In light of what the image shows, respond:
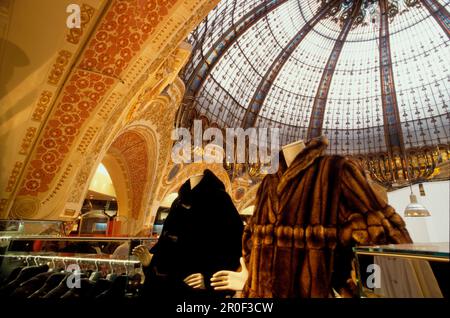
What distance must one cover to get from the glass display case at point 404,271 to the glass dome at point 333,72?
8419mm

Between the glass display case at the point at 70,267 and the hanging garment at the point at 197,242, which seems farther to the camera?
the glass display case at the point at 70,267

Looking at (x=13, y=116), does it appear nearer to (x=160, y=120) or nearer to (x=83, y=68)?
(x=83, y=68)

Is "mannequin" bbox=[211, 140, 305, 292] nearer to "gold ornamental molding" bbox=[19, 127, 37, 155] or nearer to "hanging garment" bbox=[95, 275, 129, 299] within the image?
"hanging garment" bbox=[95, 275, 129, 299]

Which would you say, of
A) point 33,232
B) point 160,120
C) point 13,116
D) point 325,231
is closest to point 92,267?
point 33,232

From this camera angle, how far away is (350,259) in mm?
1216

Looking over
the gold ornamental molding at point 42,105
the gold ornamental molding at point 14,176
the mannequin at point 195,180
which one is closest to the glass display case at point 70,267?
the mannequin at point 195,180

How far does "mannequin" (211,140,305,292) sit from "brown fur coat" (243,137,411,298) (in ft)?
0.20

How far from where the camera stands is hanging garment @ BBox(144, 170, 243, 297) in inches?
62.7

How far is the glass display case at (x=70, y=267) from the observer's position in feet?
5.84

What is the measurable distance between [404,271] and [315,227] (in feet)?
1.53

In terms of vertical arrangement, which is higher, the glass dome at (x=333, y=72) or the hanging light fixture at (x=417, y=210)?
the glass dome at (x=333, y=72)

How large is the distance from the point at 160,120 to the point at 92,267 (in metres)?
5.86

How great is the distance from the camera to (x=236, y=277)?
59.1 inches

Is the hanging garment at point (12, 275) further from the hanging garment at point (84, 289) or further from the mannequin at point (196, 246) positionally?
the mannequin at point (196, 246)
